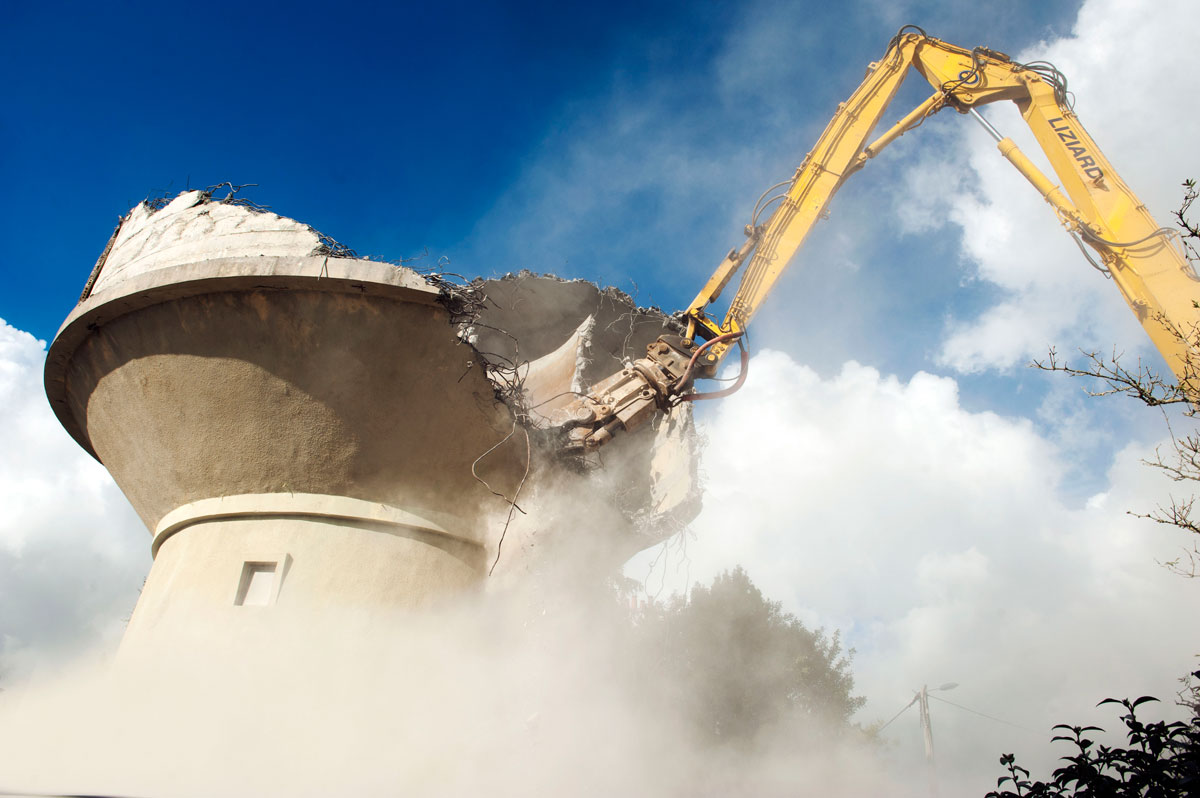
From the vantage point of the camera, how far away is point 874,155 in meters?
9.75

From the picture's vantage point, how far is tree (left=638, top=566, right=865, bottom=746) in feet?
58.8

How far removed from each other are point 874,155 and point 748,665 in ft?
49.1

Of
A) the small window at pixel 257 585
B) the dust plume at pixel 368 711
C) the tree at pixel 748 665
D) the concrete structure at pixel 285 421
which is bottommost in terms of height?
the dust plume at pixel 368 711

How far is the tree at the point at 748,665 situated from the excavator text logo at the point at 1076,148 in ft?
41.2

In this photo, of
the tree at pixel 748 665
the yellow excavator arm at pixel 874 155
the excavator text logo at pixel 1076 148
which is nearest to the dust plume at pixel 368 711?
the yellow excavator arm at pixel 874 155

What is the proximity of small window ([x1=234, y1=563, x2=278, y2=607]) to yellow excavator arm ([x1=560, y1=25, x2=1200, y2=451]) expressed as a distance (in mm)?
2958

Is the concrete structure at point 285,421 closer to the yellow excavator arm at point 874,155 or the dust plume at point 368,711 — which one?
the dust plume at point 368,711

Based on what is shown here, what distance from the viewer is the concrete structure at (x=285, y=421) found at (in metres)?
6.14

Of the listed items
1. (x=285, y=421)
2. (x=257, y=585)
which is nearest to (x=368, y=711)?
(x=257, y=585)

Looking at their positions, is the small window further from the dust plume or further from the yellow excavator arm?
the yellow excavator arm

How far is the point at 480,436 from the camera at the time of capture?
7.09 meters

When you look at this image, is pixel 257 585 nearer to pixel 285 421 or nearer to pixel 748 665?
pixel 285 421

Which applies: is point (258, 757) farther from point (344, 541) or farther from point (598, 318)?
point (598, 318)

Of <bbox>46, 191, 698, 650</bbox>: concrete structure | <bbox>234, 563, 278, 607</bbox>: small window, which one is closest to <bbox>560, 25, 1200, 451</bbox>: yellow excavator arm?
<bbox>46, 191, 698, 650</bbox>: concrete structure
